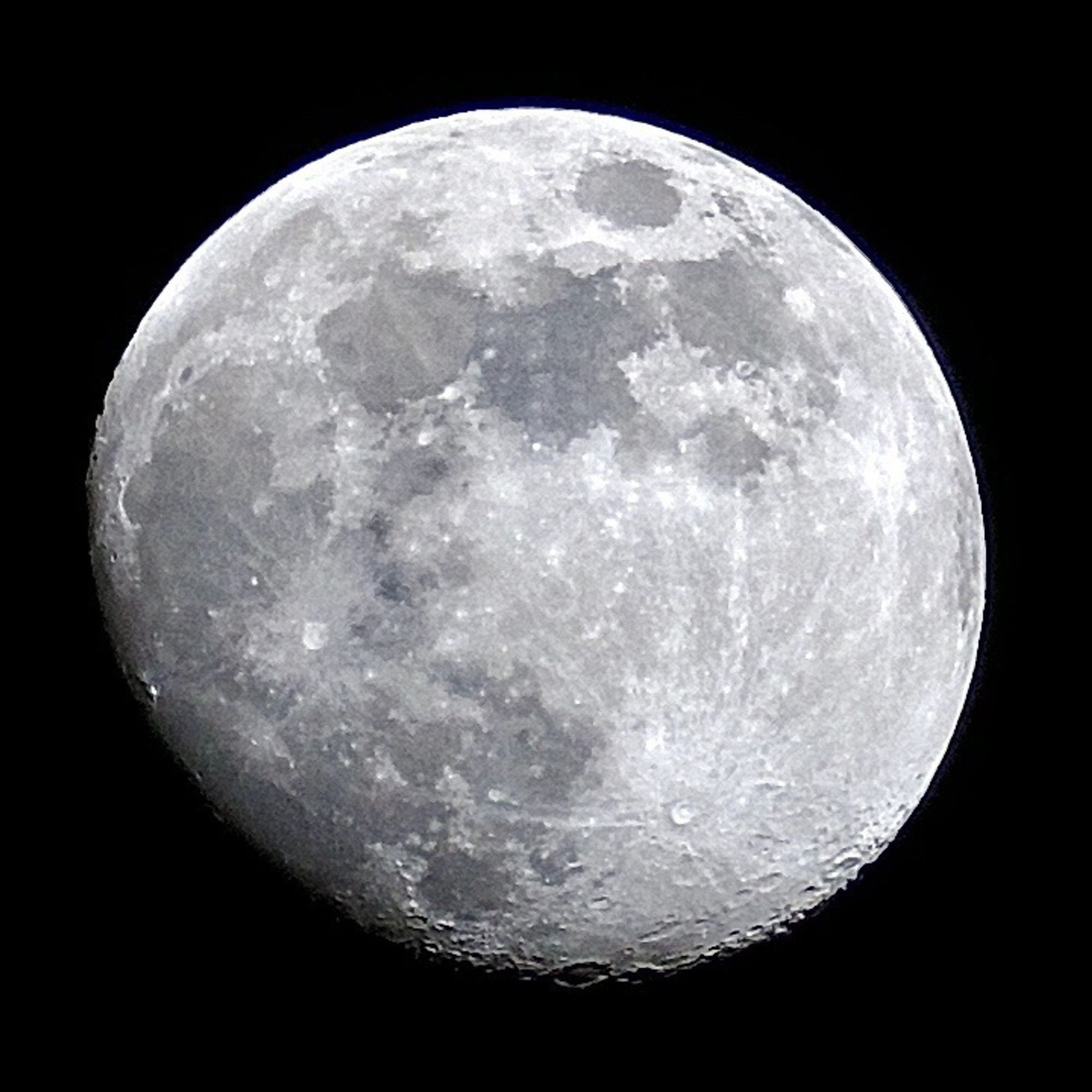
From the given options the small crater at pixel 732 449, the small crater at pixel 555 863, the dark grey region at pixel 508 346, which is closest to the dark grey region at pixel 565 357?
the dark grey region at pixel 508 346

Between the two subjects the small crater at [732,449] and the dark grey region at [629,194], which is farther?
the dark grey region at [629,194]

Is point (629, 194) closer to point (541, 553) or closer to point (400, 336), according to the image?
point (400, 336)

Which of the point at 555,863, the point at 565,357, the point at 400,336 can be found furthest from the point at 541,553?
the point at 555,863

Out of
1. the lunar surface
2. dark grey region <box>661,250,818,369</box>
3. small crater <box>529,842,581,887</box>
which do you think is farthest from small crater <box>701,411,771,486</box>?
small crater <box>529,842,581,887</box>

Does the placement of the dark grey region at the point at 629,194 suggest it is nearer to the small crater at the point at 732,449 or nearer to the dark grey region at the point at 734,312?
the dark grey region at the point at 734,312

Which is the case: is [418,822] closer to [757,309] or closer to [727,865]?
[727,865]

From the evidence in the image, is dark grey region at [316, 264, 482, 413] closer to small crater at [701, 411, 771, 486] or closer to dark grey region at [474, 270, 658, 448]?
dark grey region at [474, 270, 658, 448]

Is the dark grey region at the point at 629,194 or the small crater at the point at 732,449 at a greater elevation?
the dark grey region at the point at 629,194

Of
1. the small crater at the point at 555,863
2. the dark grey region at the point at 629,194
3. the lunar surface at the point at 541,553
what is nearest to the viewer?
the lunar surface at the point at 541,553
